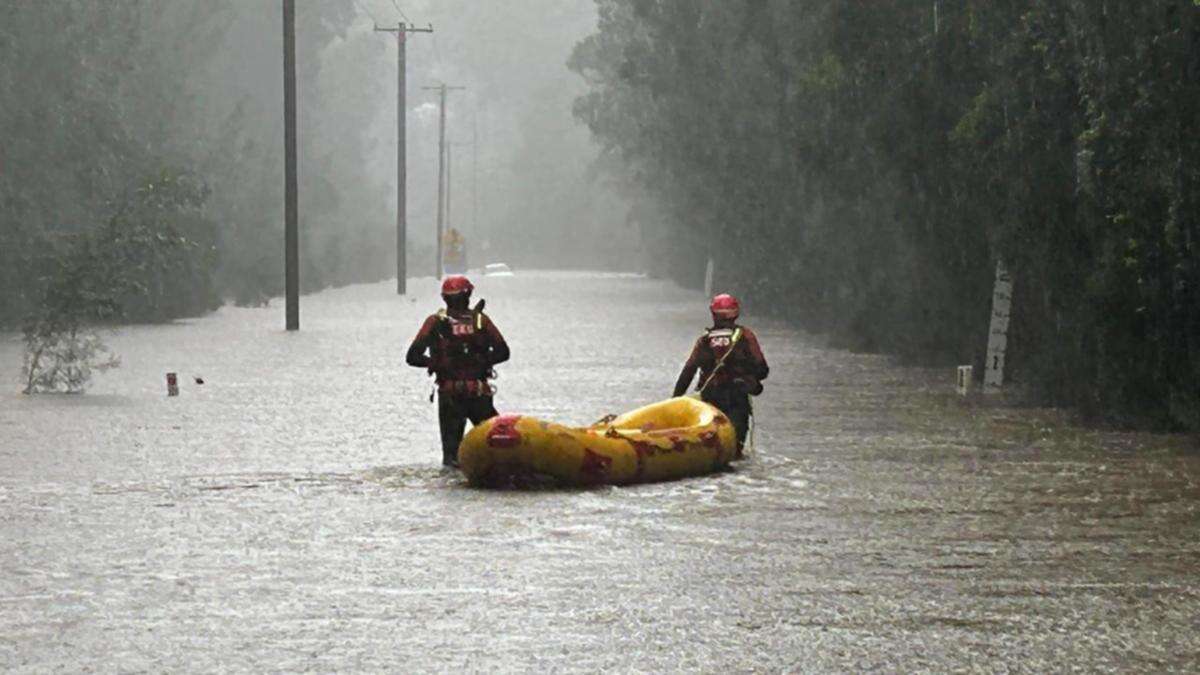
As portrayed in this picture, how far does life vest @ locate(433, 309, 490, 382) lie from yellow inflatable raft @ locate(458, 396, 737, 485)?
1.11 meters

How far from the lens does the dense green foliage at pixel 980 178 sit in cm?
2264

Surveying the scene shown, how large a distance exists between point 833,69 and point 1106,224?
13.3 metres

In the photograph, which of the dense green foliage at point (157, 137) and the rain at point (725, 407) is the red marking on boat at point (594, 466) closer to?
the rain at point (725, 407)

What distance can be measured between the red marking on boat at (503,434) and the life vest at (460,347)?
1.47 metres

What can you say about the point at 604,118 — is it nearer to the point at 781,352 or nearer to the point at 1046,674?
the point at 781,352

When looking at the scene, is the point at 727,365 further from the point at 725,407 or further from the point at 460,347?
the point at 460,347

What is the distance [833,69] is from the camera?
1438 inches

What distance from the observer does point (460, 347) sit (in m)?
18.5

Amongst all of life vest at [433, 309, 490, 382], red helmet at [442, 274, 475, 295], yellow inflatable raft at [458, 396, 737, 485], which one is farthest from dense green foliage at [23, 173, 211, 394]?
yellow inflatable raft at [458, 396, 737, 485]

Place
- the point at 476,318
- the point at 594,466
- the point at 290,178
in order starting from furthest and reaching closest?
the point at 290,178, the point at 476,318, the point at 594,466

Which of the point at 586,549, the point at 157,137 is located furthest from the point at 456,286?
the point at 157,137

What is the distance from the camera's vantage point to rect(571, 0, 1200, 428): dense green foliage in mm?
22641

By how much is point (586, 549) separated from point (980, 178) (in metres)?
15.5

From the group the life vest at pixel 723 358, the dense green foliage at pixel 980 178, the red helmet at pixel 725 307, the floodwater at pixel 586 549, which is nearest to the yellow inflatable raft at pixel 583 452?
the floodwater at pixel 586 549
